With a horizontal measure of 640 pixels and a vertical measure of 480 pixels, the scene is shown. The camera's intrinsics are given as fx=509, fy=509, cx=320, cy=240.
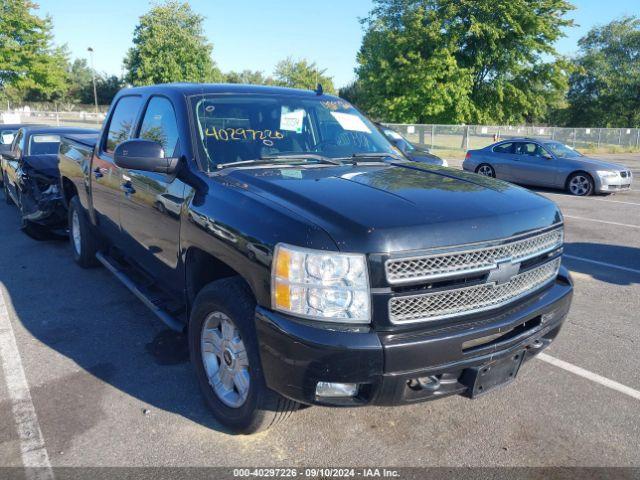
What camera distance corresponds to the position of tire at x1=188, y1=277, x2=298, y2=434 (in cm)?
255

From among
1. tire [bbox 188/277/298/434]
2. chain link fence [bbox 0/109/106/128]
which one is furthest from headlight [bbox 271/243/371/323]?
chain link fence [bbox 0/109/106/128]

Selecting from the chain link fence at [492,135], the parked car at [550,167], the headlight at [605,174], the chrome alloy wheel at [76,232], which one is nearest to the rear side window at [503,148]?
the parked car at [550,167]

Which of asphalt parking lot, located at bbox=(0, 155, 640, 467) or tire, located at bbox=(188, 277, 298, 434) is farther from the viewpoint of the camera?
asphalt parking lot, located at bbox=(0, 155, 640, 467)

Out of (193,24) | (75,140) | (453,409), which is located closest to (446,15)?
(193,24)

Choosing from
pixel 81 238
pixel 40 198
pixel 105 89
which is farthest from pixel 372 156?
pixel 105 89

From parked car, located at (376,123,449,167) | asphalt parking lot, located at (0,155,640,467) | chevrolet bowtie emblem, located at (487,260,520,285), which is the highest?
parked car, located at (376,123,449,167)

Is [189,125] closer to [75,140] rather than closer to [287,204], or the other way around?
[287,204]

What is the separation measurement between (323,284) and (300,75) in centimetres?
7003

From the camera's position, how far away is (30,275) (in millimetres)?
5730

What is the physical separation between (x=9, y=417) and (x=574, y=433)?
3.34 m

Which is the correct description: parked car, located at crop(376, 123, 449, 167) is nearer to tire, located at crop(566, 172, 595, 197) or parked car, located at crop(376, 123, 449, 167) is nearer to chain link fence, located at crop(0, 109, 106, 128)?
tire, located at crop(566, 172, 595, 197)

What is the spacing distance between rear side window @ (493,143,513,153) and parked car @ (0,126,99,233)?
1120 cm

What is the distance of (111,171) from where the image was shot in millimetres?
4457

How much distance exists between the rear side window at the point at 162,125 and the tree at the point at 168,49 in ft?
132
